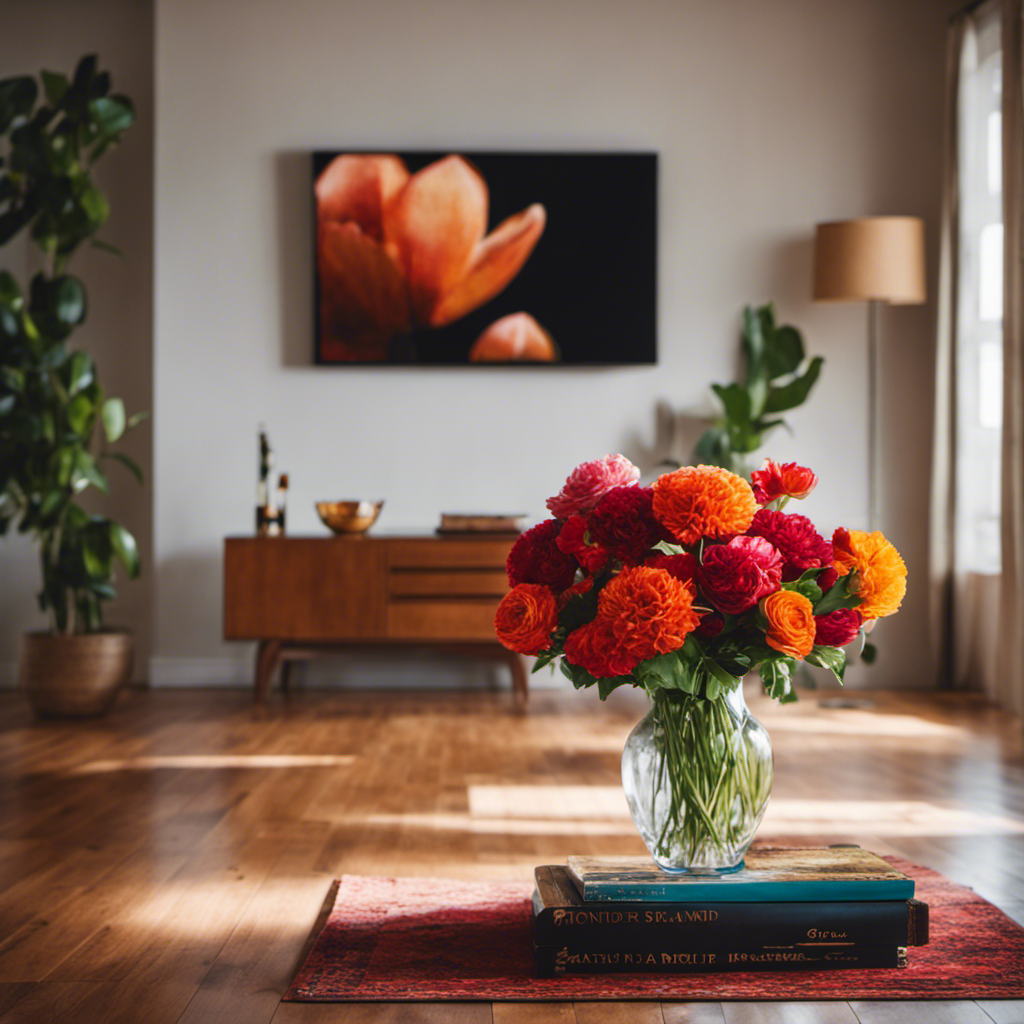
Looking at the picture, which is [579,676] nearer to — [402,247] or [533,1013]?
[533,1013]

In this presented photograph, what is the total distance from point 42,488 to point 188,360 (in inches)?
35.7

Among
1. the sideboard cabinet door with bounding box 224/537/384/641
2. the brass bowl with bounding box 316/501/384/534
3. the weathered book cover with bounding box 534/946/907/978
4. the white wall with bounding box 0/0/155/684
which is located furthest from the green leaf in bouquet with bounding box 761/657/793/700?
the white wall with bounding box 0/0/155/684

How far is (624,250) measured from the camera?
4.41m

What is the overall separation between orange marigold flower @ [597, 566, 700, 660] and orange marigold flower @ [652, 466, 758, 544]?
62mm

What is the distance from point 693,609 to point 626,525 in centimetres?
13

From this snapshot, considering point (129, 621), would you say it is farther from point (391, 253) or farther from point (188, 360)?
point (391, 253)

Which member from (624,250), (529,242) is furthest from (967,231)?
(529,242)

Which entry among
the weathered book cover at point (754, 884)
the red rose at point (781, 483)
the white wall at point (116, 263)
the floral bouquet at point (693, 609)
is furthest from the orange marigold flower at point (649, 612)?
the white wall at point (116, 263)

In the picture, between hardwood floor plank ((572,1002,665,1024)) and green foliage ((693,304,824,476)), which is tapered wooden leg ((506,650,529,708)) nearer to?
green foliage ((693,304,824,476))

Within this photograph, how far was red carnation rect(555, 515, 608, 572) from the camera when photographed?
4.49ft

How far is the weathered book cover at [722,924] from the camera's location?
1455 mm

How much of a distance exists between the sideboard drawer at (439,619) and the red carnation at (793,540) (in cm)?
267

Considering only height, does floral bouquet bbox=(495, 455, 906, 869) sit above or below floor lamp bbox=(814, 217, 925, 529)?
below

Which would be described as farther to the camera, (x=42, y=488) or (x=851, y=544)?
(x=42, y=488)
